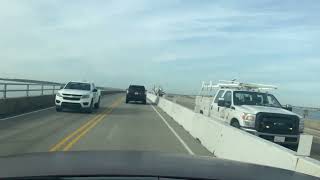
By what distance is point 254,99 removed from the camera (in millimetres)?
21141

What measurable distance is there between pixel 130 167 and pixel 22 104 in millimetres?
29602

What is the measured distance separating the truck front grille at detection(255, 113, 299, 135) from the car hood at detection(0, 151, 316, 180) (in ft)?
46.7

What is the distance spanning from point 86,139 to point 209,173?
14.8m

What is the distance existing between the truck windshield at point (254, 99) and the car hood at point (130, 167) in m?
16.7

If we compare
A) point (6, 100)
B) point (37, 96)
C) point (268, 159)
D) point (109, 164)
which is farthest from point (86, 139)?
point (37, 96)

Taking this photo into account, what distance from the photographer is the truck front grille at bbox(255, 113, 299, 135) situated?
60.2 feet

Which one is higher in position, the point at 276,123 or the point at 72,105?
the point at 276,123

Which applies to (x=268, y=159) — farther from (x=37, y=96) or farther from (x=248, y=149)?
(x=37, y=96)

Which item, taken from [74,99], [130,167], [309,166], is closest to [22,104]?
[74,99]

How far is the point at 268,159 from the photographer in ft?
35.4

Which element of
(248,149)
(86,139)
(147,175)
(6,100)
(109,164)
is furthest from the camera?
(6,100)

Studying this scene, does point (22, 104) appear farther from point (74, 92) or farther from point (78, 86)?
point (78, 86)

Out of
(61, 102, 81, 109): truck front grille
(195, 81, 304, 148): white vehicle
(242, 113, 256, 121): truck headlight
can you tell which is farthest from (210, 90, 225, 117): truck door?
(61, 102, 81, 109): truck front grille

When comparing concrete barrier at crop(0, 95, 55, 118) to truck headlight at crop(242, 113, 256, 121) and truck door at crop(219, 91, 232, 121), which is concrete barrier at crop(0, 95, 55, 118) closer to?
truck door at crop(219, 91, 232, 121)
